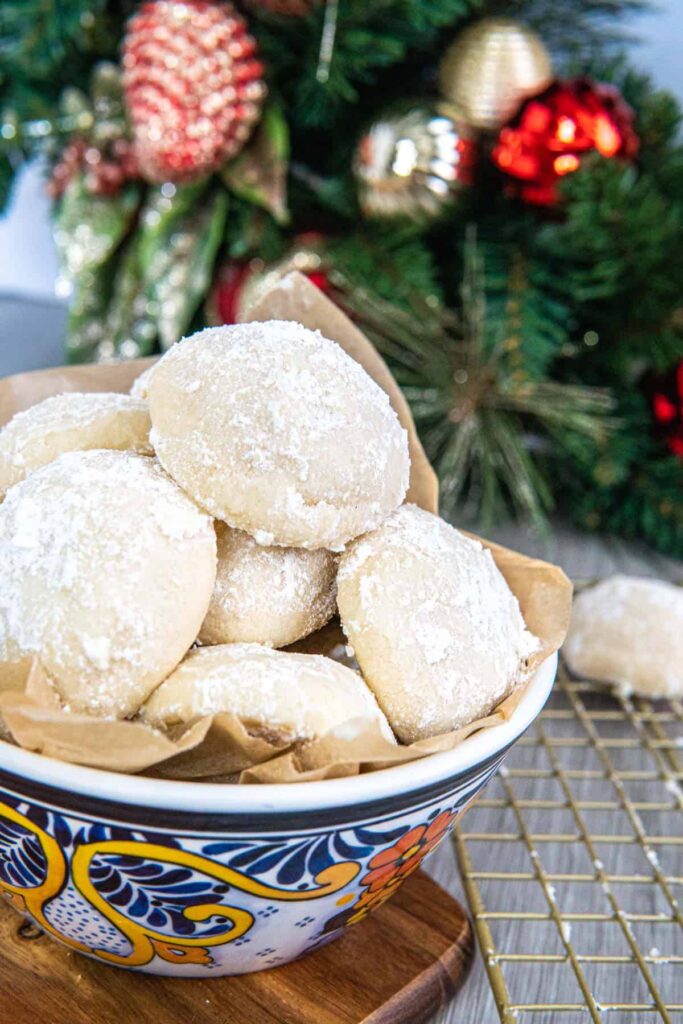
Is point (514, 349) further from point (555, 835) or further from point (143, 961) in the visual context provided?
point (143, 961)

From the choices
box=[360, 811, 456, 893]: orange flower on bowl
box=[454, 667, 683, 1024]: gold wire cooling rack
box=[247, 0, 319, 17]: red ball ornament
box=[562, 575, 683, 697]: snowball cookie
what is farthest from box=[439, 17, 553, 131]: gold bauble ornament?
box=[360, 811, 456, 893]: orange flower on bowl

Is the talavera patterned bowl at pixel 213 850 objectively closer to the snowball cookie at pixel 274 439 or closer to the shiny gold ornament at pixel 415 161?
the snowball cookie at pixel 274 439

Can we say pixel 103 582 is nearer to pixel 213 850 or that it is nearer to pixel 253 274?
pixel 213 850

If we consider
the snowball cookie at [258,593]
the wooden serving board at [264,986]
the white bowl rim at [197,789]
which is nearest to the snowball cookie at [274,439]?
the snowball cookie at [258,593]

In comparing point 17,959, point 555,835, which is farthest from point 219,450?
point 555,835

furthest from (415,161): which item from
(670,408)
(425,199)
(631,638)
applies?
(631,638)
